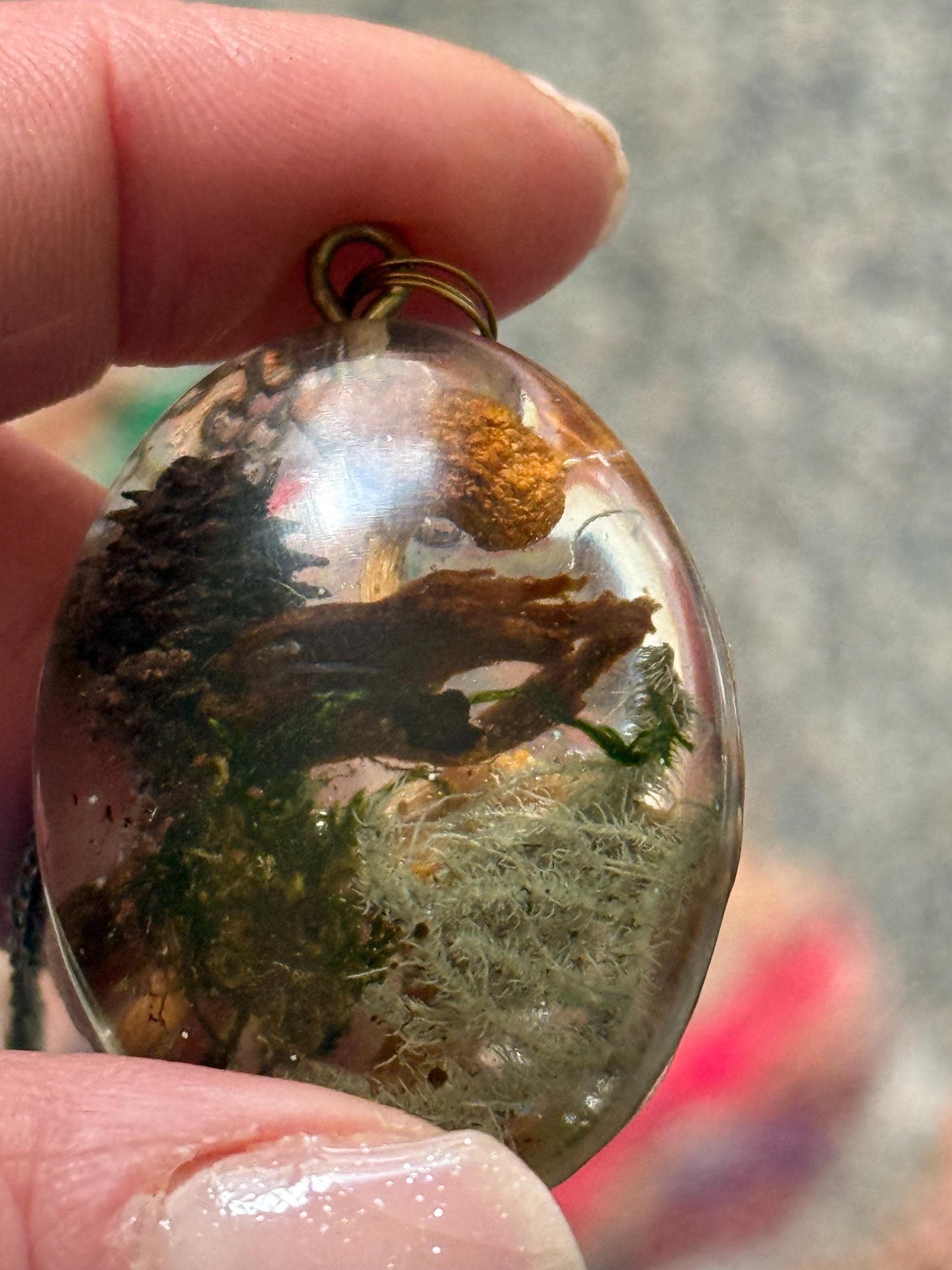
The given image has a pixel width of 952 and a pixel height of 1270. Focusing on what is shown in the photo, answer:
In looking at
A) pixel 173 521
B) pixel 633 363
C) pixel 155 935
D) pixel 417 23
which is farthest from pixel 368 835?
pixel 417 23

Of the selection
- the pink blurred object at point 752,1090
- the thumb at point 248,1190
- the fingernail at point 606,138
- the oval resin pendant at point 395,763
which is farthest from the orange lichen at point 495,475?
the pink blurred object at point 752,1090

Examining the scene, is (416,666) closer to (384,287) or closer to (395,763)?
(395,763)

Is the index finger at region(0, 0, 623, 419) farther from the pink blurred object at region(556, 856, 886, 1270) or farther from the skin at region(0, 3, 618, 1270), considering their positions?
the pink blurred object at region(556, 856, 886, 1270)

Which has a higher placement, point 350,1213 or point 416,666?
point 416,666

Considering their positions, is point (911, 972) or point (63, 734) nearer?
point (63, 734)

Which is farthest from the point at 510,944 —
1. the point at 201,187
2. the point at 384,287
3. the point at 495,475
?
the point at 201,187

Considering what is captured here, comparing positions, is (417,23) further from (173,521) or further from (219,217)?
(173,521)

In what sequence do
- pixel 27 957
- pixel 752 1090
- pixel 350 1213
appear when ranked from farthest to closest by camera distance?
pixel 752 1090 < pixel 27 957 < pixel 350 1213

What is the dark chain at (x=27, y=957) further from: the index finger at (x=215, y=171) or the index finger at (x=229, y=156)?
the index finger at (x=229, y=156)
